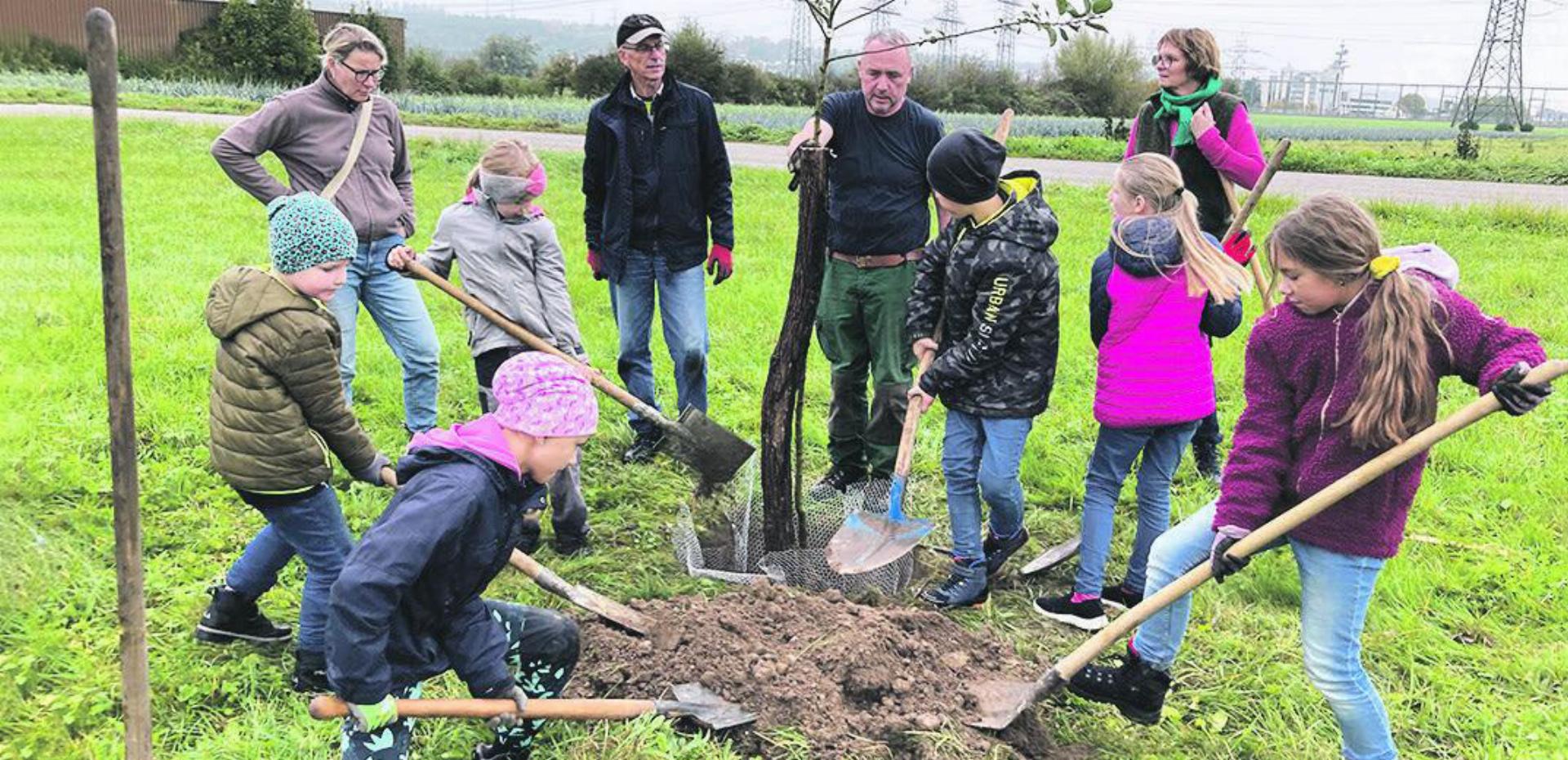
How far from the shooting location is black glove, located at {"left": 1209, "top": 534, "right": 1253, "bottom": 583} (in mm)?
2781

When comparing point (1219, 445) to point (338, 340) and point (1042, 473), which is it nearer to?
point (1042, 473)

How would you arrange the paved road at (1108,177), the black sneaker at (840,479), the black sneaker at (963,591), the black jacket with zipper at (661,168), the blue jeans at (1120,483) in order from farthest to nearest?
the paved road at (1108,177), the black sneaker at (840,479), the black jacket with zipper at (661,168), the black sneaker at (963,591), the blue jeans at (1120,483)

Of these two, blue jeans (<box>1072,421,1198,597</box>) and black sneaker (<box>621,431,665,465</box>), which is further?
black sneaker (<box>621,431,665,465</box>)

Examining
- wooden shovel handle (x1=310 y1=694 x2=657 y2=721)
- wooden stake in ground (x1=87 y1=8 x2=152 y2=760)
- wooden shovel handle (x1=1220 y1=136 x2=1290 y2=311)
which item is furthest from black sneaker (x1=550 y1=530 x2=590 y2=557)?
wooden shovel handle (x1=1220 y1=136 x2=1290 y2=311)

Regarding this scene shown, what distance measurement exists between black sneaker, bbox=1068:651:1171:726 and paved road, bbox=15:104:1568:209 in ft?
37.4

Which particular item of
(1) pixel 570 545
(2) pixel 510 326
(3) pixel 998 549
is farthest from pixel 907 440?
(2) pixel 510 326

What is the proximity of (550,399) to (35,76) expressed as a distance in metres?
34.3

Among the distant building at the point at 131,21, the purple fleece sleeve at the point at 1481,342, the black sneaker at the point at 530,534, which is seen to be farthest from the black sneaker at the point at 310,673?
the distant building at the point at 131,21

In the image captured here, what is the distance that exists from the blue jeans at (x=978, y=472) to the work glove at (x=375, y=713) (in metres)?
2.20

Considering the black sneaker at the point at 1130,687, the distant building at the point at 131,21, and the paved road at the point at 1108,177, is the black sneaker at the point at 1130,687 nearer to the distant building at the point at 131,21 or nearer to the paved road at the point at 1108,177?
the paved road at the point at 1108,177

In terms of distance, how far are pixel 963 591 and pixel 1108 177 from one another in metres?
15.9

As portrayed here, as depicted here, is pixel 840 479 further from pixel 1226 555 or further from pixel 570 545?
pixel 1226 555

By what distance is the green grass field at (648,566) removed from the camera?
326 cm

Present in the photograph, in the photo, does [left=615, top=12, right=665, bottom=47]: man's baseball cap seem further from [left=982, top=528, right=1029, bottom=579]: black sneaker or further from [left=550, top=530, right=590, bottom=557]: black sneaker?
[left=982, top=528, right=1029, bottom=579]: black sneaker
